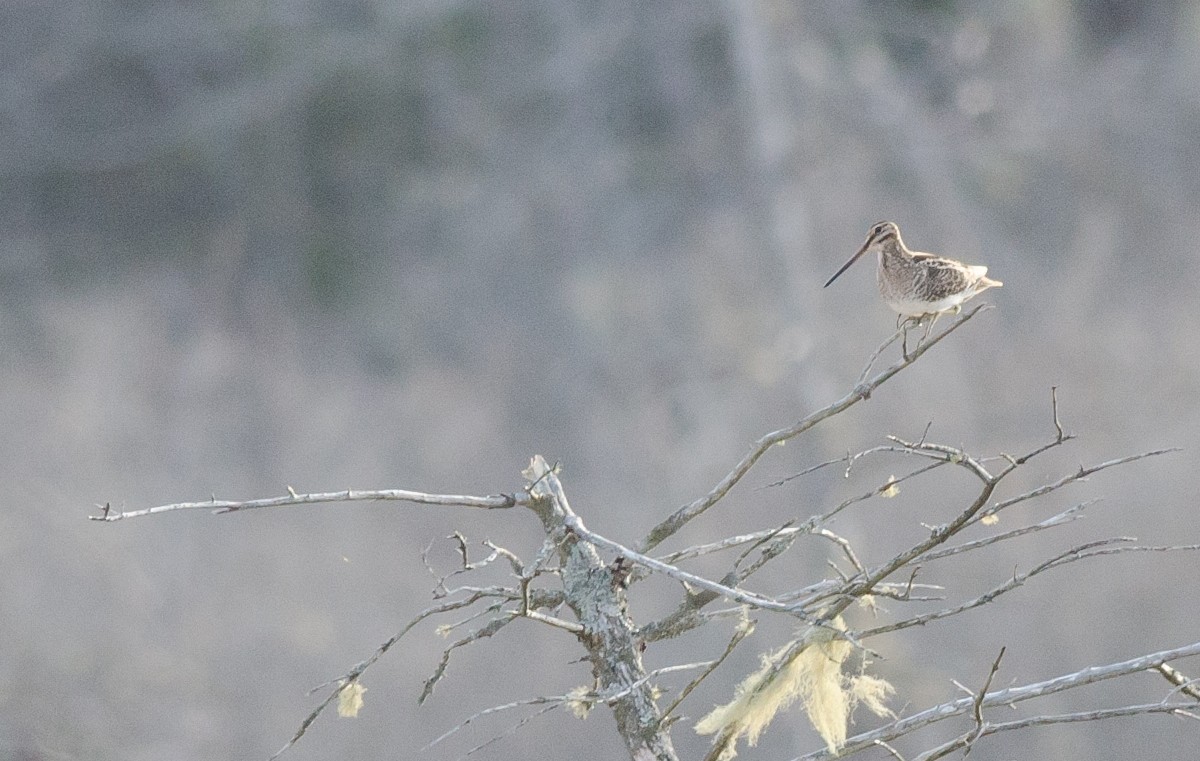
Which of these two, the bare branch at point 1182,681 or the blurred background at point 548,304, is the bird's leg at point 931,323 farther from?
the blurred background at point 548,304

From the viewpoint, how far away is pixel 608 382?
10.9m

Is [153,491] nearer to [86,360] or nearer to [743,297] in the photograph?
[86,360]

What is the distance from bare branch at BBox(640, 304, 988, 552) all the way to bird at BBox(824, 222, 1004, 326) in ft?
1.13

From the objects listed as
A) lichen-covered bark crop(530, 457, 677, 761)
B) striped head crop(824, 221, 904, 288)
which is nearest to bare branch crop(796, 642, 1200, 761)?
lichen-covered bark crop(530, 457, 677, 761)

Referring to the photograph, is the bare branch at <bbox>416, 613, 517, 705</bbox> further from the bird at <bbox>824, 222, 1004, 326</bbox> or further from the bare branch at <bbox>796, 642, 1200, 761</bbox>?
the bird at <bbox>824, 222, 1004, 326</bbox>

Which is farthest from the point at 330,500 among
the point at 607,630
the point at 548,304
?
the point at 548,304

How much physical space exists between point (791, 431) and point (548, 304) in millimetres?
9158

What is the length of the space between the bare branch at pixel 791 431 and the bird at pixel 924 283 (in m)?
0.34

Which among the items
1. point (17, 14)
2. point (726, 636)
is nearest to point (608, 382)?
point (726, 636)

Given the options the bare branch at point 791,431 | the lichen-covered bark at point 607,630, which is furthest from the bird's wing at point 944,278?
the lichen-covered bark at point 607,630

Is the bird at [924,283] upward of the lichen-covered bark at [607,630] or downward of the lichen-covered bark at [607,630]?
upward

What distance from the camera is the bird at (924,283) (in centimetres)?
273

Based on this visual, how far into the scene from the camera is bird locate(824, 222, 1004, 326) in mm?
2729

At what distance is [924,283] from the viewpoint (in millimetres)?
2781
